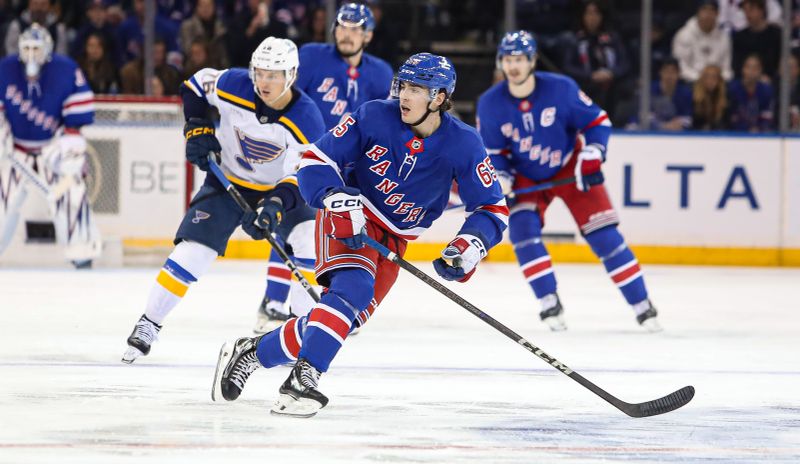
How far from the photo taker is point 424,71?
394cm

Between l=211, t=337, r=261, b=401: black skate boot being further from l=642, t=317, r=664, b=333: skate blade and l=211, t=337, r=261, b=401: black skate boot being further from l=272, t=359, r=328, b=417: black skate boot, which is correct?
l=642, t=317, r=664, b=333: skate blade

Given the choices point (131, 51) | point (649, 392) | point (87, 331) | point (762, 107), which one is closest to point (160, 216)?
point (131, 51)

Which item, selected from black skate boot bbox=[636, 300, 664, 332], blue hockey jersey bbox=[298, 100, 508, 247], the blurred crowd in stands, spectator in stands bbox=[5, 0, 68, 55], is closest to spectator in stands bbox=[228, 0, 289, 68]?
the blurred crowd in stands

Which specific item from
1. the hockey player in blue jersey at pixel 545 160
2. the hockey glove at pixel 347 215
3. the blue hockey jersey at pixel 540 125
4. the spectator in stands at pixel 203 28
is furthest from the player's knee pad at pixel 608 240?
the spectator in stands at pixel 203 28

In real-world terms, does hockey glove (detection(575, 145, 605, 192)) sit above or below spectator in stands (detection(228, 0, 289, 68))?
below

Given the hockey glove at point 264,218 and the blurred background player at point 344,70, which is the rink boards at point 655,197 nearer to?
the blurred background player at point 344,70

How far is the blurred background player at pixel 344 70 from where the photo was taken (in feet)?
20.8

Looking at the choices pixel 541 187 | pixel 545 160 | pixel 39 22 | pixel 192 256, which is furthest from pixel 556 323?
pixel 39 22

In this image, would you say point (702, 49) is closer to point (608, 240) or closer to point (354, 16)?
point (608, 240)

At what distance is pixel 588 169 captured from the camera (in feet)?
20.1

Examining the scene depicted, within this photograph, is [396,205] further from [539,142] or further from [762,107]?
[762,107]

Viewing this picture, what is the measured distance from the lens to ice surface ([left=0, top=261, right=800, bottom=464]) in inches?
139

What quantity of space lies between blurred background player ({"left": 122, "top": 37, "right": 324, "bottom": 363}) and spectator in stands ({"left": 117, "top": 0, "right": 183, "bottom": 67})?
3.98 m

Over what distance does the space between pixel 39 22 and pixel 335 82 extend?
11.3 ft
